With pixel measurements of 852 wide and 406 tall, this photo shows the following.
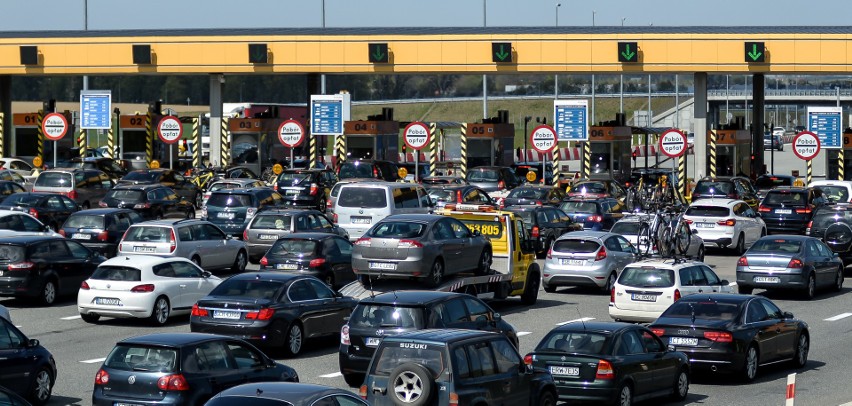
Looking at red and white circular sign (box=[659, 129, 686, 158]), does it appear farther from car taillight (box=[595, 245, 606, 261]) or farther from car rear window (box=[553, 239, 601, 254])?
car taillight (box=[595, 245, 606, 261])

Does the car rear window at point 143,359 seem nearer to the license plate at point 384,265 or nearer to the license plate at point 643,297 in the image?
the license plate at point 384,265

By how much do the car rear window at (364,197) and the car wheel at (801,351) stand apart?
14.2m

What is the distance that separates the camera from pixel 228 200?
3647cm

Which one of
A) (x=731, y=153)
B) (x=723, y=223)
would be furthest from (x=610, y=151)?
(x=723, y=223)

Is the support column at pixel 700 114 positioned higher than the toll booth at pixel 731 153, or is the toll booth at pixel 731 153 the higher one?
the support column at pixel 700 114

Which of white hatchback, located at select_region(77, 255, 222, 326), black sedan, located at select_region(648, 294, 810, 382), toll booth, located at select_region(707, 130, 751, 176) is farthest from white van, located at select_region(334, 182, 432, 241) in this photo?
toll booth, located at select_region(707, 130, 751, 176)

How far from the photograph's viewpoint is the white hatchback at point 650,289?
78.5 ft

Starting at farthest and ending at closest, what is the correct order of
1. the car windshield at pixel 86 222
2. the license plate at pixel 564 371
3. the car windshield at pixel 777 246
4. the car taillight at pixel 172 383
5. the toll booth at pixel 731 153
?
the toll booth at pixel 731 153 → the car windshield at pixel 86 222 → the car windshield at pixel 777 246 → the license plate at pixel 564 371 → the car taillight at pixel 172 383

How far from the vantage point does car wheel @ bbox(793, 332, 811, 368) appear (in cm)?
2075

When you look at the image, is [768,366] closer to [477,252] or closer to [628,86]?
[477,252]

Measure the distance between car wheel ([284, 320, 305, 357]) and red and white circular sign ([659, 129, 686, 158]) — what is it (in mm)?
28738

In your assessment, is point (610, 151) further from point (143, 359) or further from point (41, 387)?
point (143, 359)

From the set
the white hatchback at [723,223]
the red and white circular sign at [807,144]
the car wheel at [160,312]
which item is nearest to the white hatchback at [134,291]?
the car wheel at [160,312]

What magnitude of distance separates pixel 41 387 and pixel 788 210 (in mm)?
28254
